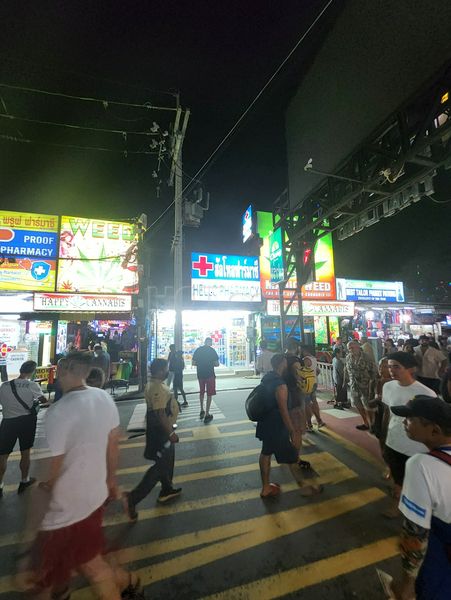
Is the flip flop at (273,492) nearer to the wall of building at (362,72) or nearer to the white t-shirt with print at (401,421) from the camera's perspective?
the white t-shirt with print at (401,421)

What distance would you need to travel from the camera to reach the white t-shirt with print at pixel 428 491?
4.45 ft

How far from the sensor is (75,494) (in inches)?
76.3

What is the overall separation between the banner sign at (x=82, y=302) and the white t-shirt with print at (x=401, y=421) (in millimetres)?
11772

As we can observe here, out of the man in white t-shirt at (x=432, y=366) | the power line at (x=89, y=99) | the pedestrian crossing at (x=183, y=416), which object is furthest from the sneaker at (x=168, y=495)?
the power line at (x=89, y=99)

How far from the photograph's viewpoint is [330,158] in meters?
7.12

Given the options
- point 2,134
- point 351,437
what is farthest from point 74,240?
point 351,437

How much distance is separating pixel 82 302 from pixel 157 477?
35.2 feet

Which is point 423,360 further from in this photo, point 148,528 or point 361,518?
point 148,528

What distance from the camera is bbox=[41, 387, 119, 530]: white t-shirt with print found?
188cm

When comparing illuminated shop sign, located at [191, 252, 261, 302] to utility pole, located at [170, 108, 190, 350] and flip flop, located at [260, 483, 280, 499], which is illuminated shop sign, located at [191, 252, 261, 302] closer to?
utility pole, located at [170, 108, 190, 350]

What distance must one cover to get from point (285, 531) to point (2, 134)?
15134mm

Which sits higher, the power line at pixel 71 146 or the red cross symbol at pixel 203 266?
the power line at pixel 71 146

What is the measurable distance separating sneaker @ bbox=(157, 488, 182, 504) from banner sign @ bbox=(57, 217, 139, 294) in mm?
10596

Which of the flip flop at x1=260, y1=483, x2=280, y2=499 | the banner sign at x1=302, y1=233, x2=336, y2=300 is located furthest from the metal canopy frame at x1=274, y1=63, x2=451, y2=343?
the banner sign at x1=302, y1=233, x2=336, y2=300
